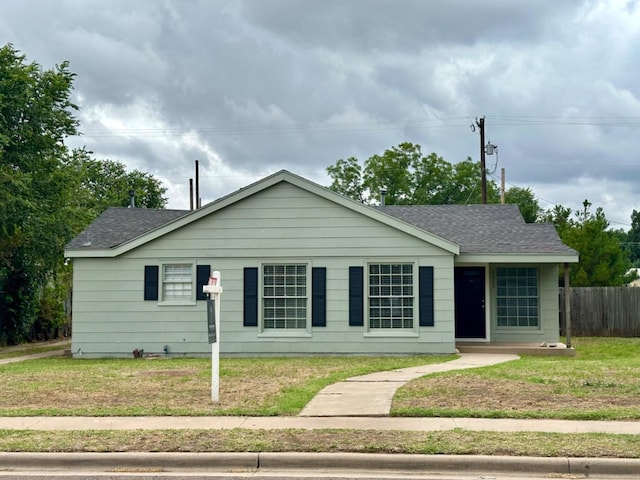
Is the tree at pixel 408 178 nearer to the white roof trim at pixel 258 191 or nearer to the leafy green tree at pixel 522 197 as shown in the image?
the leafy green tree at pixel 522 197

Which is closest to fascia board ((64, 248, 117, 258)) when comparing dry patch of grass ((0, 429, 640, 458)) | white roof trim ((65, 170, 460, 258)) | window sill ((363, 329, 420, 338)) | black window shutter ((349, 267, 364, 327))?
white roof trim ((65, 170, 460, 258))

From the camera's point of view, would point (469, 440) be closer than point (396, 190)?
Yes

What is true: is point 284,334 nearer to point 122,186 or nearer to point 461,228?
point 461,228

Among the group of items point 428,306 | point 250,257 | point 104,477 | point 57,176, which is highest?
point 57,176

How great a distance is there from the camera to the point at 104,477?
7.51 meters

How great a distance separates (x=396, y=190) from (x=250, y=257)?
3240cm

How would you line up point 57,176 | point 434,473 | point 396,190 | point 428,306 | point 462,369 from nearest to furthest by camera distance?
point 434,473
point 462,369
point 428,306
point 57,176
point 396,190

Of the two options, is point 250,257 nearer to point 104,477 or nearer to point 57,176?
point 57,176

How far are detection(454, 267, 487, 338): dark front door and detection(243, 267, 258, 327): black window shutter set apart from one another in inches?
221

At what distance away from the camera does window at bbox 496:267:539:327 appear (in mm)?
20531

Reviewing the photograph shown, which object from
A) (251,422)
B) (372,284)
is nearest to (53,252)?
(372,284)

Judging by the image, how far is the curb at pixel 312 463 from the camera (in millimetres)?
7449

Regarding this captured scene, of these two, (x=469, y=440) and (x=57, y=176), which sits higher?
(x=57, y=176)

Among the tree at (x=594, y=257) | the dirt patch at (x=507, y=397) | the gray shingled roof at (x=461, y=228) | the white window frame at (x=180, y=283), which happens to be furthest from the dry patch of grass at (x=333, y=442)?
the tree at (x=594, y=257)
